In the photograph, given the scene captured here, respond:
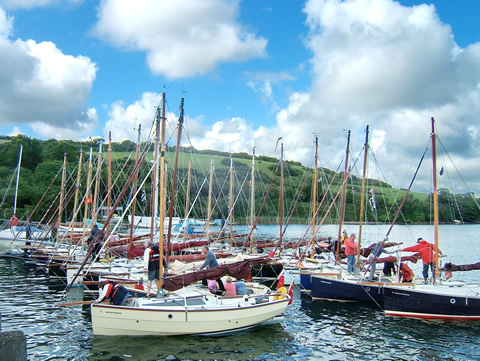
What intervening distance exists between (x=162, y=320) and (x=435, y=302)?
13069 mm

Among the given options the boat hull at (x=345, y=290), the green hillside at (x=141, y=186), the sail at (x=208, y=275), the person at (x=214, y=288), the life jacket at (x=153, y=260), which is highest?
the green hillside at (x=141, y=186)

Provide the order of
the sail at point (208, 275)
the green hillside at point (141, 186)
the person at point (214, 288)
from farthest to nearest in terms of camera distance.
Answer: the green hillside at point (141, 186) → the person at point (214, 288) → the sail at point (208, 275)

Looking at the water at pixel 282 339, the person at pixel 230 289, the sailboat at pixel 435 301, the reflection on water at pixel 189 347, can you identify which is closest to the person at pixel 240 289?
the person at pixel 230 289

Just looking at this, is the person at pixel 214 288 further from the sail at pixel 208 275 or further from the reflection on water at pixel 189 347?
the reflection on water at pixel 189 347

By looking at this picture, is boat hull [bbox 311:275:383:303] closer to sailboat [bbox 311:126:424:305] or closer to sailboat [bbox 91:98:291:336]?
sailboat [bbox 311:126:424:305]

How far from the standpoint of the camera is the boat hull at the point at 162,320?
15.6 meters

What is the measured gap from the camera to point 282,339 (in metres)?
17.1

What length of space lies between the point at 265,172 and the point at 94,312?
437 feet

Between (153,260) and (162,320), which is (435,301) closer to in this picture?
(162,320)

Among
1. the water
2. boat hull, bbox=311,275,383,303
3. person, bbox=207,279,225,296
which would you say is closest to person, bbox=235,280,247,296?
person, bbox=207,279,225,296

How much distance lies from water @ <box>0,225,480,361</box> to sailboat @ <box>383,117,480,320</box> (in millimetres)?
505

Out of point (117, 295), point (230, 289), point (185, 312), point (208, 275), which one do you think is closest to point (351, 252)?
point (230, 289)

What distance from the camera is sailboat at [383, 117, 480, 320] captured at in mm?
19453

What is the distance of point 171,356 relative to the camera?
14492 millimetres
